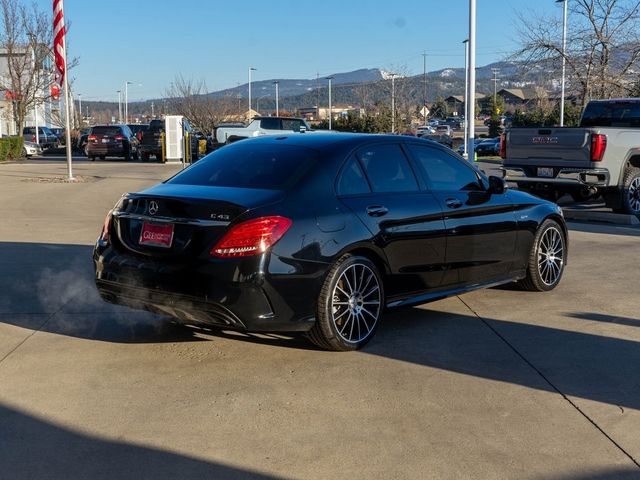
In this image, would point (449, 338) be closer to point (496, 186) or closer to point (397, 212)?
point (397, 212)

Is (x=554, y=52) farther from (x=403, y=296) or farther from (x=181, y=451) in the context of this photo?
(x=181, y=451)

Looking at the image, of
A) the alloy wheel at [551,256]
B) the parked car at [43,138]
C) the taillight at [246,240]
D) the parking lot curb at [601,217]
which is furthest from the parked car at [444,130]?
the taillight at [246,240]

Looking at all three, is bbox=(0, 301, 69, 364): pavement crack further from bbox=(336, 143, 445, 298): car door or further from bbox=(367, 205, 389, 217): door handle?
bbox=(367, 205, 389, 217): door handle

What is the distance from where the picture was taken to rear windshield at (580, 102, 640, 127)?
14617mm

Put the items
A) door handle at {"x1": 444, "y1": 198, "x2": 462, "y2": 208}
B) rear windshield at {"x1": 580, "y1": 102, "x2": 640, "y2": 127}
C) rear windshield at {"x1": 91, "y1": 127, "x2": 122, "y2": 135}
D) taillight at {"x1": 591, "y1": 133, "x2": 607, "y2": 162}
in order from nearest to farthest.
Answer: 1. door handle at {"x1": 444, "y1": 198, "x2": 462, "y2": 208}
2. taillight at {"x1": 591, "y1": 133, "x2": 607, "y2": 162}
3. rear windshield at {"x1": 580, "y1": 102, "x2": 640, "y2": 127}
4. rear windshield at {"x1": 91, "y1": 127, "x2": 122, "y2": 135}

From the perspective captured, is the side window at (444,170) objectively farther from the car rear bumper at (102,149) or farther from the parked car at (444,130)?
the parked car at (444,130)

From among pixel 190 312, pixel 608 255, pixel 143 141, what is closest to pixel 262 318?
pixel 190 312

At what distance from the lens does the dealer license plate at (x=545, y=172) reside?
495 inches

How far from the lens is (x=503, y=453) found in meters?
3.76

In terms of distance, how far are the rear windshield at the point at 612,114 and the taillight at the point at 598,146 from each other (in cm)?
306

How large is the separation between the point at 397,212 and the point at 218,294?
1685mm

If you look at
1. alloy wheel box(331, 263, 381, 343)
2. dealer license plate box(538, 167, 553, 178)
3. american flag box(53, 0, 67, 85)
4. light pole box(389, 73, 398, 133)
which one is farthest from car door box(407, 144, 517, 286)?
light pole box(389, 73, 398, 133)

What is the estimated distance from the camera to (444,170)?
21.1 ft

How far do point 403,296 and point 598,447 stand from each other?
2.26 metres
